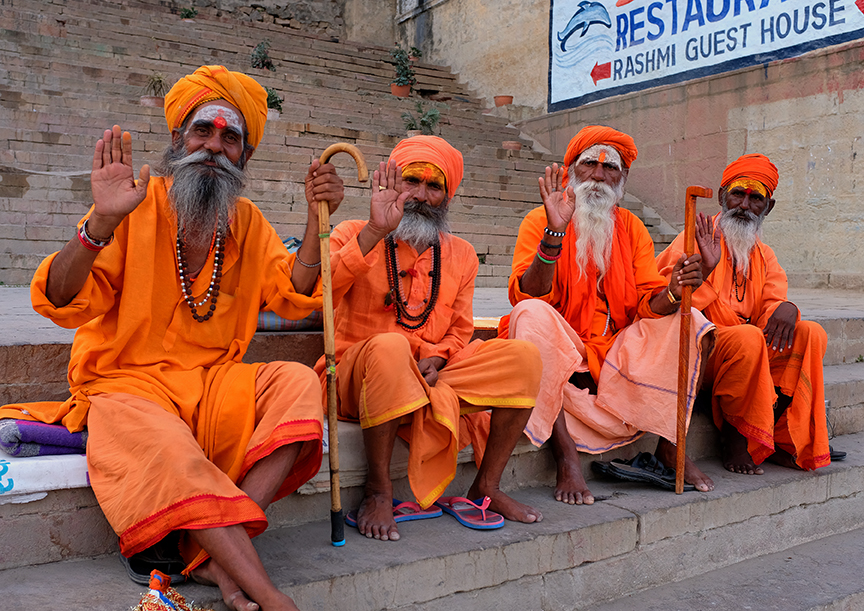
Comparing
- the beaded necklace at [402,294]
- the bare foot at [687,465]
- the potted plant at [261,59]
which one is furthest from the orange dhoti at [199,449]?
the potted plant at [261,59]

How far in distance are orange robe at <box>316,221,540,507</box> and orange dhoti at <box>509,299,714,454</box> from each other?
34 centimetres

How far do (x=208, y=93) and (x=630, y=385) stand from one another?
7.13 feet

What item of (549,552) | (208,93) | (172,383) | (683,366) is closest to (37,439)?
(172,383)

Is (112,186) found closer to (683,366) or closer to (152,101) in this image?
(683,366)

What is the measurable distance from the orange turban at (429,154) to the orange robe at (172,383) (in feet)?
2.49

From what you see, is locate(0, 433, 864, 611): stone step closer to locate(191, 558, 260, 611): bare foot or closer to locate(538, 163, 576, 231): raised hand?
locate(191, 558, 260, 611): bare foot

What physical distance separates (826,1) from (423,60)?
33.8 ft

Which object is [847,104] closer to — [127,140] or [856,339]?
[856,339]

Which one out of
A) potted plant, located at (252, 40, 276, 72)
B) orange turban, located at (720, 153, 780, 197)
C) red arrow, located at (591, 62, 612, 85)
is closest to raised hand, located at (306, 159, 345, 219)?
orange turban, located at (720, 153, 780, 197)

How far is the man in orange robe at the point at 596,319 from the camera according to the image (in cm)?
323

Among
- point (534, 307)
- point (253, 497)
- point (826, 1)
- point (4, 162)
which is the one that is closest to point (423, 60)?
point (826, 1)

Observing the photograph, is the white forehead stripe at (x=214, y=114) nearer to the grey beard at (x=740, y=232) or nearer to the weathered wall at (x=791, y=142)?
the grey beard at (x=740, y=232)

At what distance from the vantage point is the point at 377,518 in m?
2.67

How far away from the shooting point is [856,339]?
5352mm
